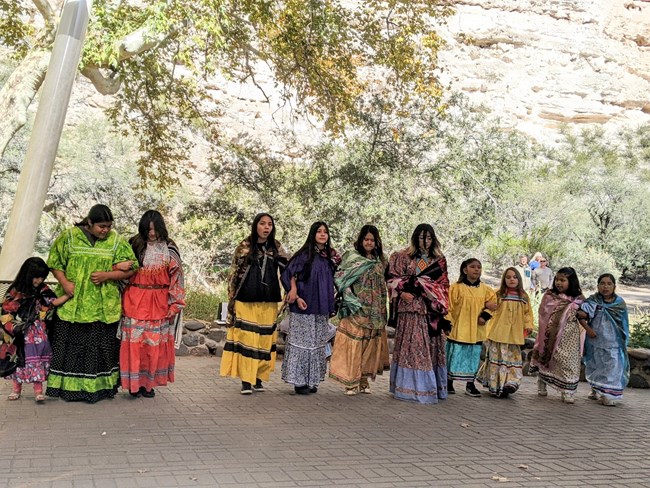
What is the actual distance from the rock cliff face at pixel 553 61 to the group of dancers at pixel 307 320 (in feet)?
124

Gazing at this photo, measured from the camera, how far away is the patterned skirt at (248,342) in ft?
23.8

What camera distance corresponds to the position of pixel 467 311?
310 inches

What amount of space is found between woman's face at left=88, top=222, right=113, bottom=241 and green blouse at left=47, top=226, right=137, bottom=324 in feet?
0.24

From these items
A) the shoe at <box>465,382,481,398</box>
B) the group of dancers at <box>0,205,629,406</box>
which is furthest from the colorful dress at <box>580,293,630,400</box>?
the shoe at <box>465,382,481,398</box>

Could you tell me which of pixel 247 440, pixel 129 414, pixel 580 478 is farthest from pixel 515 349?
pixel 129 414

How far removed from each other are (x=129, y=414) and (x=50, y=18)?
Answer: 8.41 meters

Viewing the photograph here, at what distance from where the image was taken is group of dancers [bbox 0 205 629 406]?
6379 mm

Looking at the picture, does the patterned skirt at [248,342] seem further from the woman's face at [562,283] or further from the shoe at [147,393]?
the woman's face at [562,283]

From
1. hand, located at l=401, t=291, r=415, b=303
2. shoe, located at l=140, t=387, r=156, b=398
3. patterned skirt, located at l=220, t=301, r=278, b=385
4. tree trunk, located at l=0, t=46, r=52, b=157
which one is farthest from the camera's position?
tree trunk, located at l=0, t=46, r=52, b=157

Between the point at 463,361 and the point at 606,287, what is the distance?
1983mm

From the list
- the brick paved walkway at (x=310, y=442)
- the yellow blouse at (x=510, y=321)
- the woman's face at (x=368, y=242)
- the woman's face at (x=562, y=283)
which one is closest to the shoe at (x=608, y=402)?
the brick paved walkway at (x=310, y=442)

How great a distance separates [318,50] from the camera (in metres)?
12.1

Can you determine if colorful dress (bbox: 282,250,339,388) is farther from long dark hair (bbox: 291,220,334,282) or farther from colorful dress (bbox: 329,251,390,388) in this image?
colorful dress (bbox: 329,251,390,388)

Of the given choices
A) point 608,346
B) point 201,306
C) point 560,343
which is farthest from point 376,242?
point 201,306
